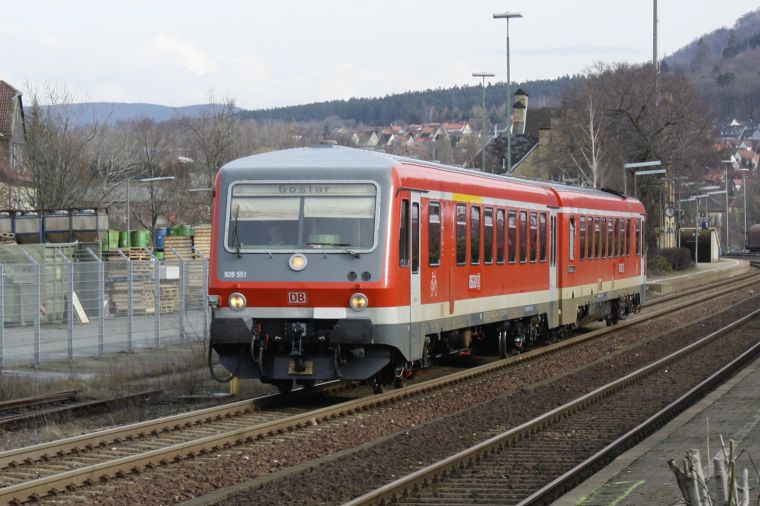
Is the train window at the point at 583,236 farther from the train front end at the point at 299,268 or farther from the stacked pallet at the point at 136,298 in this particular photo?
the train front end at the point at 299,268

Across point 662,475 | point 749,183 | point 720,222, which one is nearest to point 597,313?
point 662,475

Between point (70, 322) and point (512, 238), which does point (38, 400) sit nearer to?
point (70, 322)

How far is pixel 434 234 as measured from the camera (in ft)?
55.1

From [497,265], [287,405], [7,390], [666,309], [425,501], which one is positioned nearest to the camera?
[425,501]

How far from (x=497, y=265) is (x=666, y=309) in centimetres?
1886

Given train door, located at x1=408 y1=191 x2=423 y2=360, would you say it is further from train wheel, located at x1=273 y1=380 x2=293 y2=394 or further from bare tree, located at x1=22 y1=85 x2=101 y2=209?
bare tree, located at x1=22 y1=85 x2=101 y2=209

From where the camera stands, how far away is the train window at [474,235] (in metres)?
18.6

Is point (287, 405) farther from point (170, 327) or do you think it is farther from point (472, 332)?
point (170, 327)

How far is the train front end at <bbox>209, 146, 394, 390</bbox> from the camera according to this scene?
589 inches

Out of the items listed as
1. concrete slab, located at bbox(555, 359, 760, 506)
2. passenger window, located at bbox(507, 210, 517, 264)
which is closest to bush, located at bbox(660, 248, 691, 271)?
passenger window, located at bbox(507, 210, 517, 264)

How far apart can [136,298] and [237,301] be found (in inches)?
647

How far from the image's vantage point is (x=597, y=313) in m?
28.1

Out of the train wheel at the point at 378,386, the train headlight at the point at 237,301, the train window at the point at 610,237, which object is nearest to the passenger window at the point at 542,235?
the train window at the point at 610,237

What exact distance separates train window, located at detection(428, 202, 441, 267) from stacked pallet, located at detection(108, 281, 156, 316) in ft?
47.0
